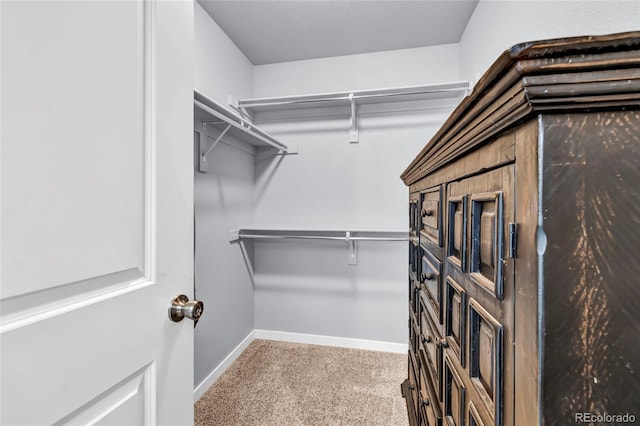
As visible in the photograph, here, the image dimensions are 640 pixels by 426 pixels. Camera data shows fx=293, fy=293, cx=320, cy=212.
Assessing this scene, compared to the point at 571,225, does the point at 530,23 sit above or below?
above

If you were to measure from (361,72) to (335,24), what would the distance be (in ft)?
1.47

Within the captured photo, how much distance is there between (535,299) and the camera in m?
0.32

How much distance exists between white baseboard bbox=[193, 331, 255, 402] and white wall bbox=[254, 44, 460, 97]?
200 centimetres

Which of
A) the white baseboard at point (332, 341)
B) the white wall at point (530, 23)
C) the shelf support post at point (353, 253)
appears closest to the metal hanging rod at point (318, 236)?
the shelf support post at point (353, 253)

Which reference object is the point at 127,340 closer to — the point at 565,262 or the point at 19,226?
the point at 19,226

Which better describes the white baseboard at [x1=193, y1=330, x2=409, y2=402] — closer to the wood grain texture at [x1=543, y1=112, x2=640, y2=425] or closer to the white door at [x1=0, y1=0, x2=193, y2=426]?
the white door at [x1=0, y1=0, x2=193, y2=426]

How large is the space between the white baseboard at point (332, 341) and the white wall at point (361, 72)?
1969 millimetres

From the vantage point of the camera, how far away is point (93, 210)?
1.58 feet

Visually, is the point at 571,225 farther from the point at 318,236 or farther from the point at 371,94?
the point at 318,236

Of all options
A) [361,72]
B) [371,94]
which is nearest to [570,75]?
[371,94]

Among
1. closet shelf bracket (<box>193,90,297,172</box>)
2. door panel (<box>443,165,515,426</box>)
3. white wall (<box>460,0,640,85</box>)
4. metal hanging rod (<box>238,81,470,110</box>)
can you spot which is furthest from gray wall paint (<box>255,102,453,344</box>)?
door panel (<box>443,165,515,426</box>)

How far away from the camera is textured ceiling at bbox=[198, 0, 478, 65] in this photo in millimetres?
1725

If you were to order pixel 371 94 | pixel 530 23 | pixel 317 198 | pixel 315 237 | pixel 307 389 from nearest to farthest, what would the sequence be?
pixel 530 23 → pixel 307 389 → pixel 371 94 → pixel 315 237 → pixel 317 198

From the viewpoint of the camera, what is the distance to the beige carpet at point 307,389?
155 cm
